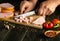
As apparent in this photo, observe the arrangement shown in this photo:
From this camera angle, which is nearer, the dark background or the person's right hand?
the dark background

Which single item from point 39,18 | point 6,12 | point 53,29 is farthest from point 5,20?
point 53,29

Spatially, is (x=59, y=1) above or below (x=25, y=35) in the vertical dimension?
above

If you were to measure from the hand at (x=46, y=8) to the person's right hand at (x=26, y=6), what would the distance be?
9cm

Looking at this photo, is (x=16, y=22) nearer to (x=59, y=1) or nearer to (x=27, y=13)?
(x=27, y=13)

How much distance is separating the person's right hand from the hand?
9cm

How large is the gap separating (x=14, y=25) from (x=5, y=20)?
0.09 m

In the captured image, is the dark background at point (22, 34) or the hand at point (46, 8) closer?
the dark background at point (22, 34)

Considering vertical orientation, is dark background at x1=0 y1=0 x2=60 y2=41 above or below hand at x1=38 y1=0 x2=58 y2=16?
below

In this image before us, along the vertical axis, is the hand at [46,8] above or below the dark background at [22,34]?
above

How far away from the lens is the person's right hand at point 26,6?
1357 millimetres

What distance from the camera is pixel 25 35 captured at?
3.75 ft

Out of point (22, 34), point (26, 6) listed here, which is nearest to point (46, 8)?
point (26, 6)

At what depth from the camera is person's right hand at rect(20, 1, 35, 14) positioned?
1357mm

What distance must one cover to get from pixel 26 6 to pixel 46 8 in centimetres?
14
